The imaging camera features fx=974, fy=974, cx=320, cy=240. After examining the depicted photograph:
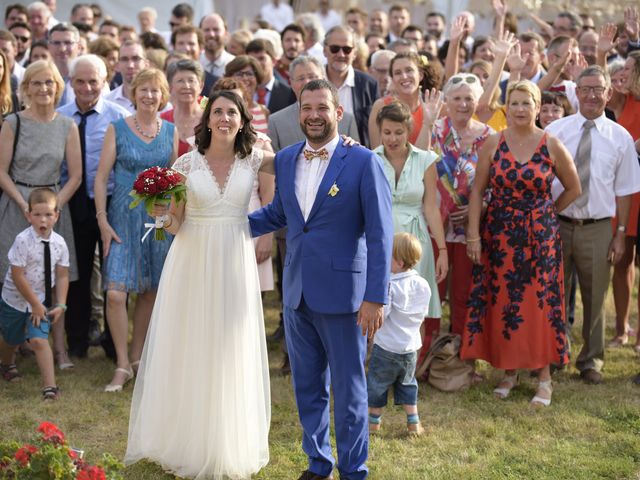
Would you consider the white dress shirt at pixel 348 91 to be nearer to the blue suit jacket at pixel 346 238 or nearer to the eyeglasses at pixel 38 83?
the eyeglasses at pixel 38 83

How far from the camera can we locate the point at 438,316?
7.59 metres

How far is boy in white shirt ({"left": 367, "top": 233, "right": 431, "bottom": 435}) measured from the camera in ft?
21.1

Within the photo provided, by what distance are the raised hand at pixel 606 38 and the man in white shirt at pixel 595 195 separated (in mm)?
1715

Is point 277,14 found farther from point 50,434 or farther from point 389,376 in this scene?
point 50,434

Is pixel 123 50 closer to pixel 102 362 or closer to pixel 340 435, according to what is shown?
pixel 102 362

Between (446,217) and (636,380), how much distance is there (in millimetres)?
1952

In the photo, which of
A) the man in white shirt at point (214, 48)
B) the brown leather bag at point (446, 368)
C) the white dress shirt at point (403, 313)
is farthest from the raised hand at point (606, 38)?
the white dress shirt at point (403, 313)

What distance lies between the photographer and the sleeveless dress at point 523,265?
280 inches

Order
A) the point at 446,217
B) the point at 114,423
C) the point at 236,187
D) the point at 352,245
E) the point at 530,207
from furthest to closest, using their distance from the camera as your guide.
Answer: the point at 446,217
the point at 530,207
the point at 114,423
the point at 236,187
the point at 352,245

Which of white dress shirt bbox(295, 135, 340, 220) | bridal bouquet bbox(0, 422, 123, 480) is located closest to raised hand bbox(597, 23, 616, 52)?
white dress shirt bbox(295, 135, 340, 220)

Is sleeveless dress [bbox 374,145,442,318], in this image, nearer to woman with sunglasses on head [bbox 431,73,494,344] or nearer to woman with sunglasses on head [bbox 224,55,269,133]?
woman with sunglasses on head [bbox 431,73,494,344]

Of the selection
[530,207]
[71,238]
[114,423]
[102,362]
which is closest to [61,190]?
[71,238]

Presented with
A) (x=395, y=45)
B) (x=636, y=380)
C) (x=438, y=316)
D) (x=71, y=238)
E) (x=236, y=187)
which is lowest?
(x=636, y=380)

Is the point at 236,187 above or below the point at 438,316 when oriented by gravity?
above
